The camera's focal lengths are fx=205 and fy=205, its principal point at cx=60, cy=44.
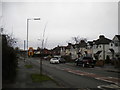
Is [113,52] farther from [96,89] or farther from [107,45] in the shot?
[96,89]

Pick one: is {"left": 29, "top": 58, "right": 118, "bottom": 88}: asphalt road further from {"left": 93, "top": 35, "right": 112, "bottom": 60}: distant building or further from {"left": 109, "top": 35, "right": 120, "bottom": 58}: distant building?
{"left": 93, "top": 35, "right": 112, "bottom": 60}: distant building

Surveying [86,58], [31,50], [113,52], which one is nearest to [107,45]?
[113,52]

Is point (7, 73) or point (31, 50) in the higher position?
point (31, 50)

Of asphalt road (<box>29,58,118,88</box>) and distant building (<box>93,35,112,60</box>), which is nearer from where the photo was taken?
asphalt road (<box>29,58,118,88</box>)

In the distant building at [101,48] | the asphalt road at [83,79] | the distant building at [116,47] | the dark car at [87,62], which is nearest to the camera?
the asphalt road at [83,79]

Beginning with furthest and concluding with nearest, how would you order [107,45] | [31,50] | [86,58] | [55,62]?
[107,45]
[55,62]
[86,58]
[31,50]

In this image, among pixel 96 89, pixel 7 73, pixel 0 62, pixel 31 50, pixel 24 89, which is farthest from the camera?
pixel 31 50

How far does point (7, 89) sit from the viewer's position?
34.5ft

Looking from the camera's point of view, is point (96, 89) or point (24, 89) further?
point (96, 89)

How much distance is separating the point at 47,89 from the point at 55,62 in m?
38.1

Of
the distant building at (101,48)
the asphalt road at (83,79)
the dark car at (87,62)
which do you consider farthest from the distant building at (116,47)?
the asphalt road at (83,79)

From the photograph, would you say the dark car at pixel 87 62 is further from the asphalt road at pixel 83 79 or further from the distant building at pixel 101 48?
the distant building at pixel 101 48

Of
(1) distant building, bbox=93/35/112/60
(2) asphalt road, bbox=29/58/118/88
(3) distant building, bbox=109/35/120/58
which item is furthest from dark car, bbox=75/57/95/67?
(1) distant building, bbox=93/35/112/60

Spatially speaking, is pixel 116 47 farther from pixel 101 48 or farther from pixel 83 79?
pixel 83 79
